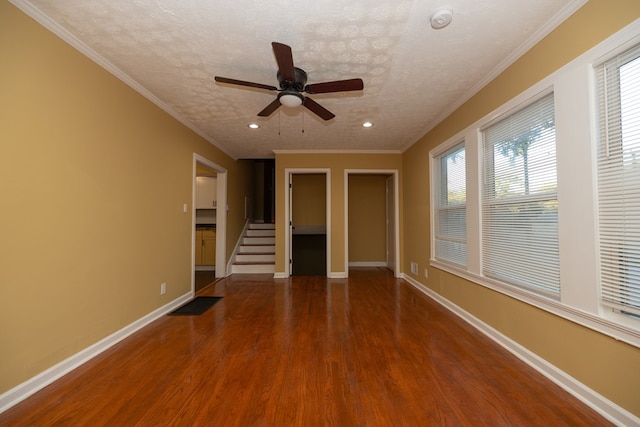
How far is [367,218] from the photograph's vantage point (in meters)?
6.34

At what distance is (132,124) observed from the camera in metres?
2.59

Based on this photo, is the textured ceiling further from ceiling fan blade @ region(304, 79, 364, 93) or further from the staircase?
the staircase

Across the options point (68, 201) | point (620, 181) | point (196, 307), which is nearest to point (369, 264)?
point (196, 307)

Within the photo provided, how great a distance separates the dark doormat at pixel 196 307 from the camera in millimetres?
3119

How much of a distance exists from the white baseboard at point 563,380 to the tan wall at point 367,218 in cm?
349

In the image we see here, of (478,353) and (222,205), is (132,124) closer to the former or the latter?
(222,205)

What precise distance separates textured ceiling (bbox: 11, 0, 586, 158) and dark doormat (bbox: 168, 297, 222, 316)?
2565mm

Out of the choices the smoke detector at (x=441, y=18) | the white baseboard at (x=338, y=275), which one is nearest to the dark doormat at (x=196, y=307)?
the white baseboard at (x=338, y=275)

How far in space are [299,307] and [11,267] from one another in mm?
2588

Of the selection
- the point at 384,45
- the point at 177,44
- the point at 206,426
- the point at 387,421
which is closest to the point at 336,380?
the point at 387,421

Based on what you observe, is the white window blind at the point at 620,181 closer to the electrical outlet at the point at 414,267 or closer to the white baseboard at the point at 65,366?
the electrical outlet at the point at 414,267

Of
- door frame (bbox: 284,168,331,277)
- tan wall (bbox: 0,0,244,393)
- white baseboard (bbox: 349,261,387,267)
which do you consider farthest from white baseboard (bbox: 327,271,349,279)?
tan wall (bbox: 0,0,244,393)

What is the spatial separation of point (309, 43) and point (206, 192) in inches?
177

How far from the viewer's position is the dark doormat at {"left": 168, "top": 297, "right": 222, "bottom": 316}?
10.2ft
